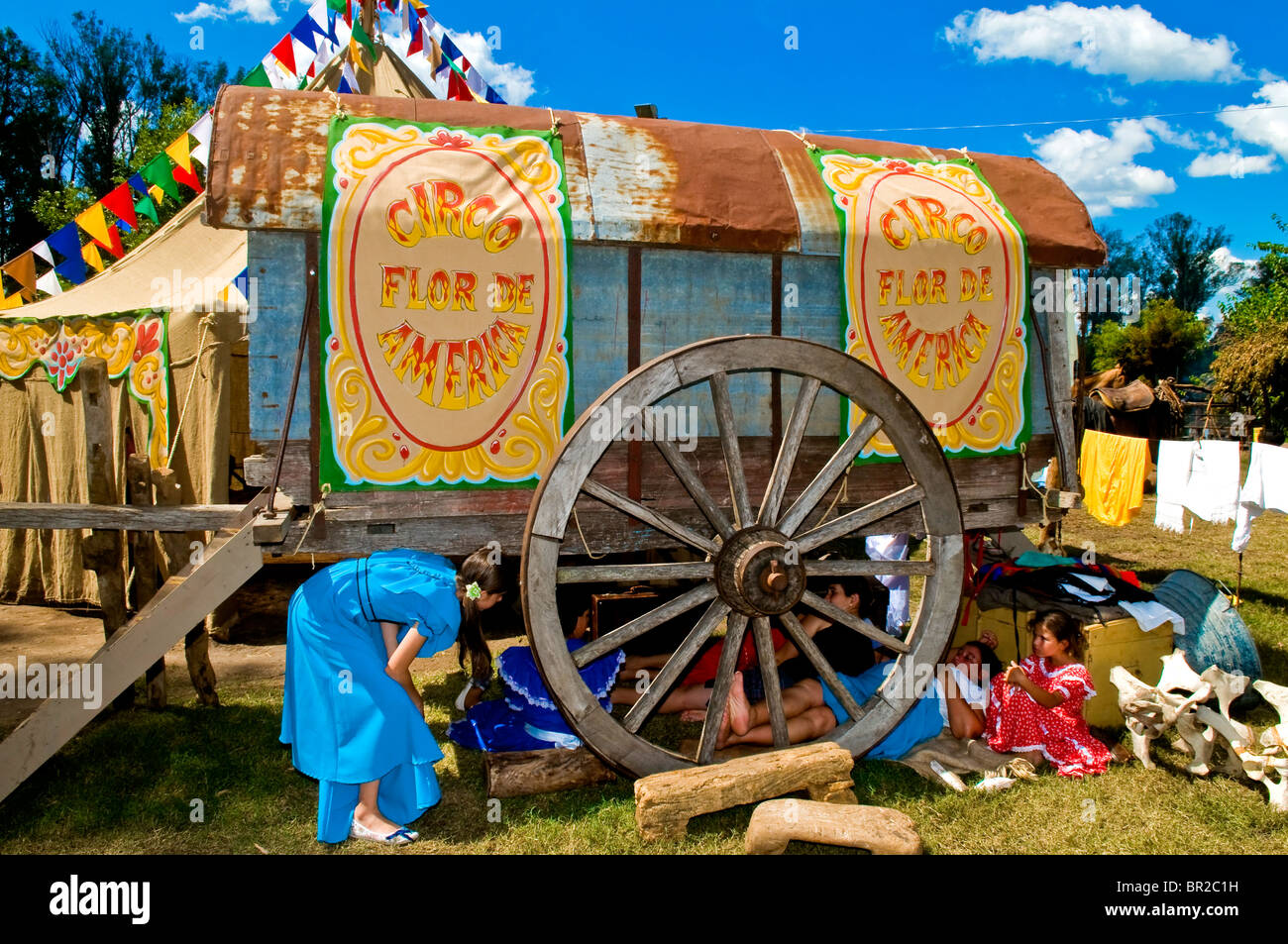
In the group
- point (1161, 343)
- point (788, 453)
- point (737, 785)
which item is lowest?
point (737, 785)

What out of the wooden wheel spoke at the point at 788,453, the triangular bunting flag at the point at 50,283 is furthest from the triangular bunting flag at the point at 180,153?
the wooden wheel spoke at the point at 788,453

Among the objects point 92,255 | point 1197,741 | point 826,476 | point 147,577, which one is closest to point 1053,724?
point 1197,741

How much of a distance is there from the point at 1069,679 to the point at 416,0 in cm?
871

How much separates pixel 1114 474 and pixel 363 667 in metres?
8.09

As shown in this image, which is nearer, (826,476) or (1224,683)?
(826,476)

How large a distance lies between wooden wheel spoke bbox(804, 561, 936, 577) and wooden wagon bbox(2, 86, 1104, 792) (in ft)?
0.04

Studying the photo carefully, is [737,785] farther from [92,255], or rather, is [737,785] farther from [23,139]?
[23,139]

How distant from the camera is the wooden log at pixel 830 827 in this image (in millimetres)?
3021

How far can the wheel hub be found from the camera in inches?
130

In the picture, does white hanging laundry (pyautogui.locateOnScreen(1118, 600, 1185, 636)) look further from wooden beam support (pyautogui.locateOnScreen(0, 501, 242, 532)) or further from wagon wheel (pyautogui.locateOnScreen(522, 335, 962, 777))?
wooden beam support (pyautogui.locateOnScreen(0, 501, 242, 532))

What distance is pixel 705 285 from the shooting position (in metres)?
3.67

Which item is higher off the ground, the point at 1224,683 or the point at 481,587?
the point at 481,587

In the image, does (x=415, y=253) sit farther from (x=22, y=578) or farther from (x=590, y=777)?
(x=22, y=578)

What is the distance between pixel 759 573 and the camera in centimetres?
331
